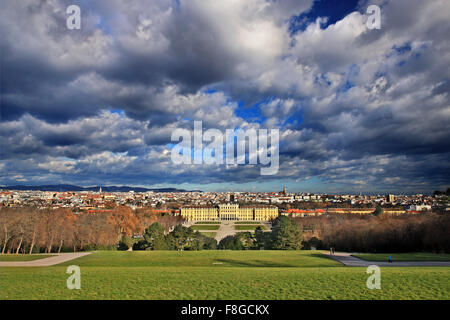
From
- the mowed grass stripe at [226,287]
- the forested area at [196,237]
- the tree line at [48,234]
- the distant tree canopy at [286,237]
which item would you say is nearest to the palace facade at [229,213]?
the forested area at [196,237]

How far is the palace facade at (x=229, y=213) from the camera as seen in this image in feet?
377

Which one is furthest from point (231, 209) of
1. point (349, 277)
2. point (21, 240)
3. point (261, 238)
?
point (349, 277)

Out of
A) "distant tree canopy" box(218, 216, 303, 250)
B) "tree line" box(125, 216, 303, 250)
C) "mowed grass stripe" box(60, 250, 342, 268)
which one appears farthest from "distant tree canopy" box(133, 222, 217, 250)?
"mowed grass stripe" box(60, 250, 342, 268)

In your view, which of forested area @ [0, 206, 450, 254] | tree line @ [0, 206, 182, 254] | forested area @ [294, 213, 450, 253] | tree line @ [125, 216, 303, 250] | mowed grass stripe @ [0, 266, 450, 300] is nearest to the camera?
mowed grass stripe @ [0, 266, 450, 300]

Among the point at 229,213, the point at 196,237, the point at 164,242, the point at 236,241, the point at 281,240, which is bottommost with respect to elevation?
the point at 229,213

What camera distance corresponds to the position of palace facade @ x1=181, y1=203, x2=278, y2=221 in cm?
11494

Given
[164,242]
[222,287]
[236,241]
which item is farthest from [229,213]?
[222,287]

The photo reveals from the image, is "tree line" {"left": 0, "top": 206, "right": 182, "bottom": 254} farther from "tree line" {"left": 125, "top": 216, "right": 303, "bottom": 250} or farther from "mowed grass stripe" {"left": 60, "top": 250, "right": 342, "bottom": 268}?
"mowed grass stripe" {"left": 60, "top": 250, "right": 342, "bottom": 268}

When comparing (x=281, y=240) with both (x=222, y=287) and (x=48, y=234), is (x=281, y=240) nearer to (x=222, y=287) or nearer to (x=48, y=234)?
(x=222, y=287)

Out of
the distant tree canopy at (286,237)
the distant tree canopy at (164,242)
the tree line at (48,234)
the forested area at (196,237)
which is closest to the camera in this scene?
the tree line at (48,234)

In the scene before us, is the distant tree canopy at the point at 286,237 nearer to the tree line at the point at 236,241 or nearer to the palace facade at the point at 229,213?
the tree line at the point at 236,241

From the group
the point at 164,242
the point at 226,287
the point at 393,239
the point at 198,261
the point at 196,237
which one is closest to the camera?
the point at 226,287

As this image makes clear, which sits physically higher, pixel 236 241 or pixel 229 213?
pixel 236 241

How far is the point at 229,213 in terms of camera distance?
118062mm
